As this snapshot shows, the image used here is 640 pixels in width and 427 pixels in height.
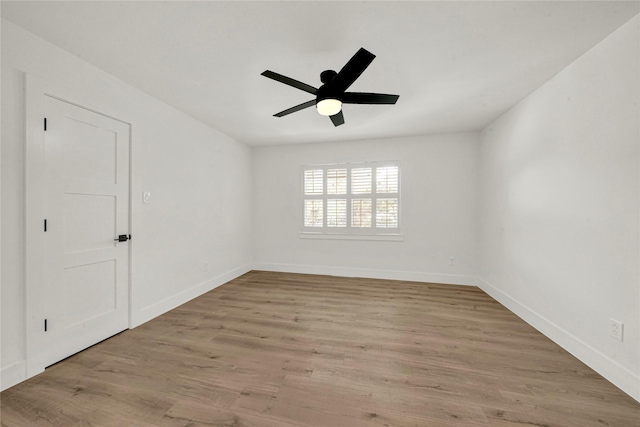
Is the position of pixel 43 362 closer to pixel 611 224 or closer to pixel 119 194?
pixel 119 194

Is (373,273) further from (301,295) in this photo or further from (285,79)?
(285,79)

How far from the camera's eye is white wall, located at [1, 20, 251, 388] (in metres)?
1.75

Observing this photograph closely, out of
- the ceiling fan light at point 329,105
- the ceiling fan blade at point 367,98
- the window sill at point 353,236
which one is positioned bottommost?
the window sill at point 353,236

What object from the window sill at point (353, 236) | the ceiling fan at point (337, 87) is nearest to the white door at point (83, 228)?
the ceiling fan at point (337, 87)

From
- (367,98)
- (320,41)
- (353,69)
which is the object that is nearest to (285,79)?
(320,41)

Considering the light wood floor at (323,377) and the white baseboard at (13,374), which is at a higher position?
the white baseboard at (13,374)

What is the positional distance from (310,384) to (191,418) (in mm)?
762

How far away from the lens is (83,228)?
7.32ft

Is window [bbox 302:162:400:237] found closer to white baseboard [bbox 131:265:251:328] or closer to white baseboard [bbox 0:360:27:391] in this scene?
white baseboard [bbox 131:265:251:328]

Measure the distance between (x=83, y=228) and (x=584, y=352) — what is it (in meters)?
4.41

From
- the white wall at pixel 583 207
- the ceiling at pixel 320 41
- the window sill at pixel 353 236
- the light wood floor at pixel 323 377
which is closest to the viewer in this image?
the light wood floor at pixel 323 377

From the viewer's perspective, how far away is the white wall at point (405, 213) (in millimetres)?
4270

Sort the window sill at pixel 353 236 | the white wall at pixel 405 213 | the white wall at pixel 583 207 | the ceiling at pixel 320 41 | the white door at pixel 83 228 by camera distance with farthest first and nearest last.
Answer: the window sill at pixel 353 236
the white wall at pixel 405 213
the white door at pixel 83 228
the white wall at pixel 583 207
the ceiling at pixel 320 41

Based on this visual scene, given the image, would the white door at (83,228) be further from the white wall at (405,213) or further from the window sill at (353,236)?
the window sill at (353,236)
